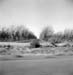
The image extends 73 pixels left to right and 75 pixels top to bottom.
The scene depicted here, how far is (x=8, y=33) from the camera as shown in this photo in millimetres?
9680

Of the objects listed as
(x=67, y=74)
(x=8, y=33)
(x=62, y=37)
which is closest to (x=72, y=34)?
(x=62, y=37)

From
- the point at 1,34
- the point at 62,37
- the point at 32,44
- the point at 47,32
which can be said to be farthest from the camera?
the point at 47,32

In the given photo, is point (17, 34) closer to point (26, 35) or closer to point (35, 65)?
point (26, 35)

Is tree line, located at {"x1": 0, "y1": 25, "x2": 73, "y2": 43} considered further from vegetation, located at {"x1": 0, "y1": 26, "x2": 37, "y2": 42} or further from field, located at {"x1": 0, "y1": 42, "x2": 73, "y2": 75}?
field, located at {"x1": 0, "y1": 42, "x2": 73, "y2": 75}

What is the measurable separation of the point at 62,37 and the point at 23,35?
369cm

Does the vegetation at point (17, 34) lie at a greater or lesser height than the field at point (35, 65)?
greater

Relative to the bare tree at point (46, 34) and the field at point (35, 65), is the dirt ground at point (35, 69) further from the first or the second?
the bare tree at point (46, 34)

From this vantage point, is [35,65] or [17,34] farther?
[17,34]

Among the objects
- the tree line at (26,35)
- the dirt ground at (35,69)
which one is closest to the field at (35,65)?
the dirt ground at (35,69)

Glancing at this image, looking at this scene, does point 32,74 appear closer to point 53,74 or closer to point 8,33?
point 53,74

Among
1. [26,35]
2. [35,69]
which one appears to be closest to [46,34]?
[26,35]

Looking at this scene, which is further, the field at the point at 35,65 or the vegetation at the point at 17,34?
the vegetation at the point at 17,34

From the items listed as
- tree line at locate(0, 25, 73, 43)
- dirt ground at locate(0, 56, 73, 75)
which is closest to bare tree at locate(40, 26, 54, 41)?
tree line at locate(0, 25, 73, 43)

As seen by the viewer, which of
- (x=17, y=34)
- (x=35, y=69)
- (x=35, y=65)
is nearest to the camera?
(x=35, y=69)
